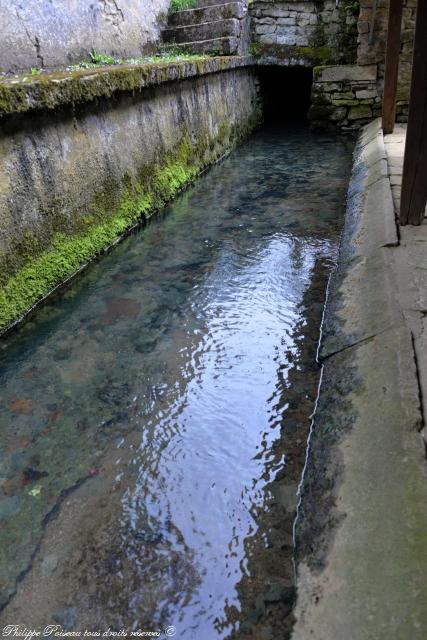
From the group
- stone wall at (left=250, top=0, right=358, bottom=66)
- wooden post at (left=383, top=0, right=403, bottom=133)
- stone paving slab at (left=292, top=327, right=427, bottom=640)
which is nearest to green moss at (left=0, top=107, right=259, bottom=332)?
stone paving slab at (left=292, top=327, right=427, bottom=640)

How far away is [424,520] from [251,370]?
135 cm

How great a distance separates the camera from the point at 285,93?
11.0 metres

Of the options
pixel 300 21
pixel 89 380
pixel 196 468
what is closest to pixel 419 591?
pixel 196 468

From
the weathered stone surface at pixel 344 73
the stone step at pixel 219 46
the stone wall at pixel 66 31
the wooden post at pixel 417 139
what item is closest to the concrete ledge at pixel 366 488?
the wooden post at pixel 417 139

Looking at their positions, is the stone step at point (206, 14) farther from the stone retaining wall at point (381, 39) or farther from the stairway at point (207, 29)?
the stone retaining wall at point (381, 39)

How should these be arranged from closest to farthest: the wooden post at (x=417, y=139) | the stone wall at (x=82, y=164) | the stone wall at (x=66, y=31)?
the wooden post at (x=417, y=139) < the stone wall at (x=82, y=164) < the stone wall at (x=66, y=31)

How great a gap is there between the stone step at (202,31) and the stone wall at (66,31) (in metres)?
0.87

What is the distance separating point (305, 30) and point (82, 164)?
6183 millimetres

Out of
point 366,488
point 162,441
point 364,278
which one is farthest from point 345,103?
point 366,488

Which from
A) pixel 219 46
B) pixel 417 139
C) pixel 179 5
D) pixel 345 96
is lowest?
pixel 345 96

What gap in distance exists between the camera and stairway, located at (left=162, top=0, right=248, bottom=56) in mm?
7414

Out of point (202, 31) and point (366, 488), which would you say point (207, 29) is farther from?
point (366, 488)

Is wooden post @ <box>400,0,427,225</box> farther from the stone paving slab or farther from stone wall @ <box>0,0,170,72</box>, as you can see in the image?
stone wall @ <box>0,0,170,72</box>

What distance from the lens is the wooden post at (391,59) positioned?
510cm
